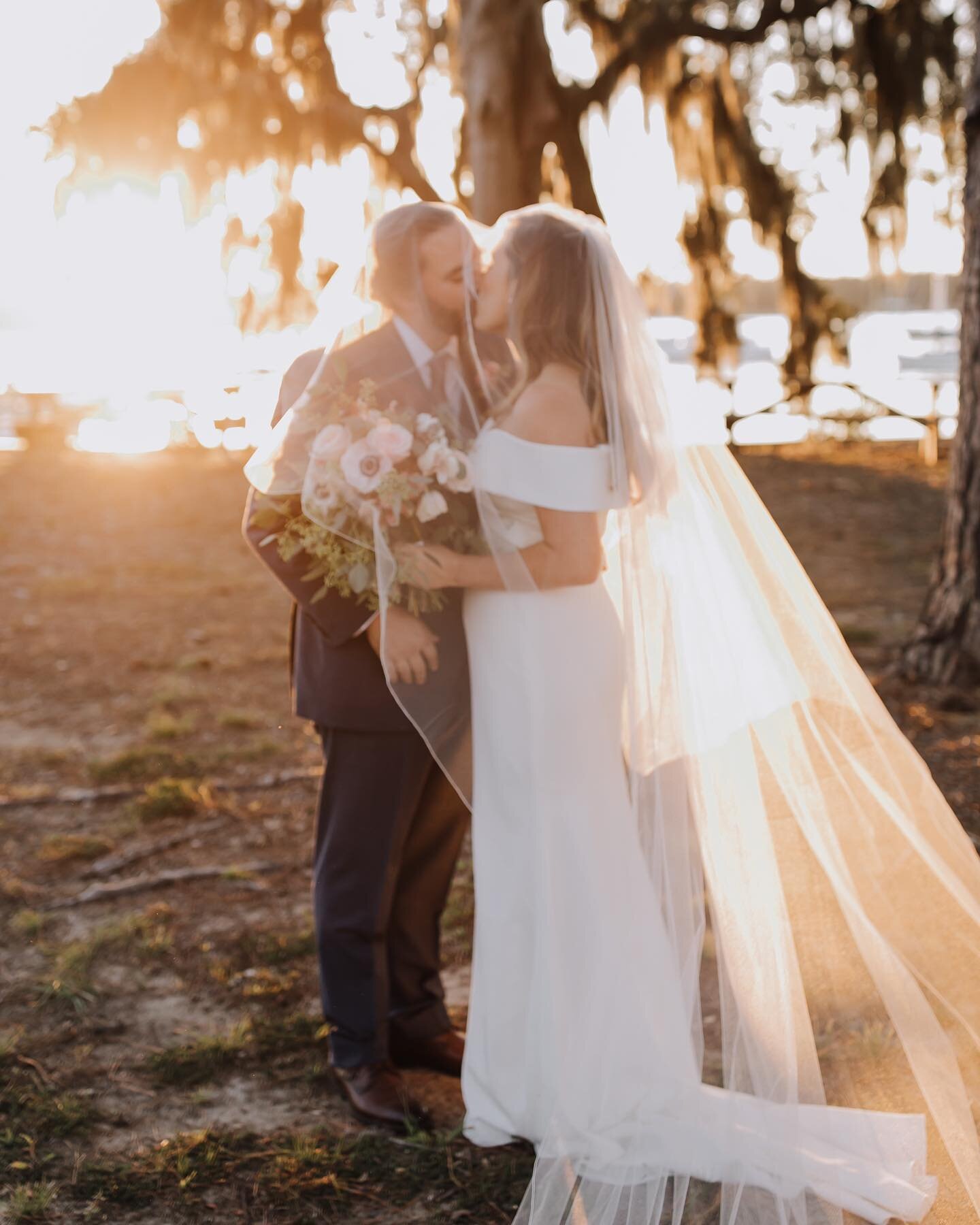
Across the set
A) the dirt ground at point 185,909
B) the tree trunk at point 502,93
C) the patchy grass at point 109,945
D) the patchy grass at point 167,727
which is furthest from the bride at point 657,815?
the tree trunk at point 502,93

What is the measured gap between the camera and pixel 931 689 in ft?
19.0

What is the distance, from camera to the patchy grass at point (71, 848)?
4906 mm

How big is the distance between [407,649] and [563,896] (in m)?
0.65

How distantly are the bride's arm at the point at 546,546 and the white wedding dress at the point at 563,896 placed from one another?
3cm

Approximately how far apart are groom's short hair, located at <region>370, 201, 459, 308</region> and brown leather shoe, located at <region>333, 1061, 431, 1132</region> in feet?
6.06

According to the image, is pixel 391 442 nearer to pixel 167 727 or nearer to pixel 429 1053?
pixel 429 1053

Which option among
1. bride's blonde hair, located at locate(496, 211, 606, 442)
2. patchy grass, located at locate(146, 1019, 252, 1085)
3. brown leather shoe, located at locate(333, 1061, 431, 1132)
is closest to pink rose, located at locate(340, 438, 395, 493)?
bride's blonde hair, located at locate(496, 211, 606, 442)

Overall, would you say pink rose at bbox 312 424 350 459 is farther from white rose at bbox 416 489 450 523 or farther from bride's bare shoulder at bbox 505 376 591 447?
bride's bare shoulder at bbox 505 376 591 447

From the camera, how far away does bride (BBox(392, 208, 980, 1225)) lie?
9.16ft

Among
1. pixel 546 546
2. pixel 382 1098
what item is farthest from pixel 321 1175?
pixel 546 546

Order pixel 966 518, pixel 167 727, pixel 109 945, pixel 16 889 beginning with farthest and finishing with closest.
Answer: pixel 167 727, pixel 966 518, pixel 16 889, pixel 109 945

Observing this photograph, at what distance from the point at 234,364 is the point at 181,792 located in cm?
1953

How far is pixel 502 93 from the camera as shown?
364 inches

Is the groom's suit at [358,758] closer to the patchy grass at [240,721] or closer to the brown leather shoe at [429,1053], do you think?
the brown leather shoe at [429,1053]
